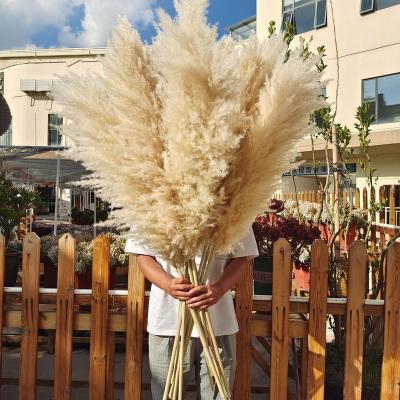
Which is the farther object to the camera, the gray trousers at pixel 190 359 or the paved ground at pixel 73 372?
the paved ground at pixel 73 372

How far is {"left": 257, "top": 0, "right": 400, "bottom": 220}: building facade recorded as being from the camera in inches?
557

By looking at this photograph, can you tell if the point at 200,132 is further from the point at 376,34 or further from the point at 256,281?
the point at 376,34

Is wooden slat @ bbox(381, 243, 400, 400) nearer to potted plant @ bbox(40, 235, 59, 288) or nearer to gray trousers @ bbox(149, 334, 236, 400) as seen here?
gray trousers @ bbox(149, 334, 236, 400)

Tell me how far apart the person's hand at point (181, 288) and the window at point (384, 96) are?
1411 cm

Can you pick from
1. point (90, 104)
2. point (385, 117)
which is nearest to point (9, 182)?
point (90, 104)

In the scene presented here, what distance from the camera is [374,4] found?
1435 centimetres

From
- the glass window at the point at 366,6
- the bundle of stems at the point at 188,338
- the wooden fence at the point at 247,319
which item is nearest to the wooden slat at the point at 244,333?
the wooden fence at the point at 247,319

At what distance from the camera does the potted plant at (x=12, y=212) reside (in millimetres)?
3279

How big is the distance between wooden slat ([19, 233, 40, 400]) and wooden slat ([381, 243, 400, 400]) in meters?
1.74

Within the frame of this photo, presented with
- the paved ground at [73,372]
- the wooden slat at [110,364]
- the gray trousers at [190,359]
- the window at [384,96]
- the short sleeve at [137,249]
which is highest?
the window at [384,96]

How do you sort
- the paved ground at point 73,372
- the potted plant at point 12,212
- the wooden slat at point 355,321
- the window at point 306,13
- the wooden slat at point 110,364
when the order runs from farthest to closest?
1. the window at point 306,13
2. the potted plant at point 12,212
3. the paved ground at point 73,372
4. the wooden slat at point 110,364
5. the wooden slat at point 355,321

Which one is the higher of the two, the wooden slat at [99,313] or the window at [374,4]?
the window at [374,4]

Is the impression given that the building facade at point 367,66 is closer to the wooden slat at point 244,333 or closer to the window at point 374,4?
the window at point 374,4

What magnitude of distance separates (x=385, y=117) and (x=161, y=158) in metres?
14.8
